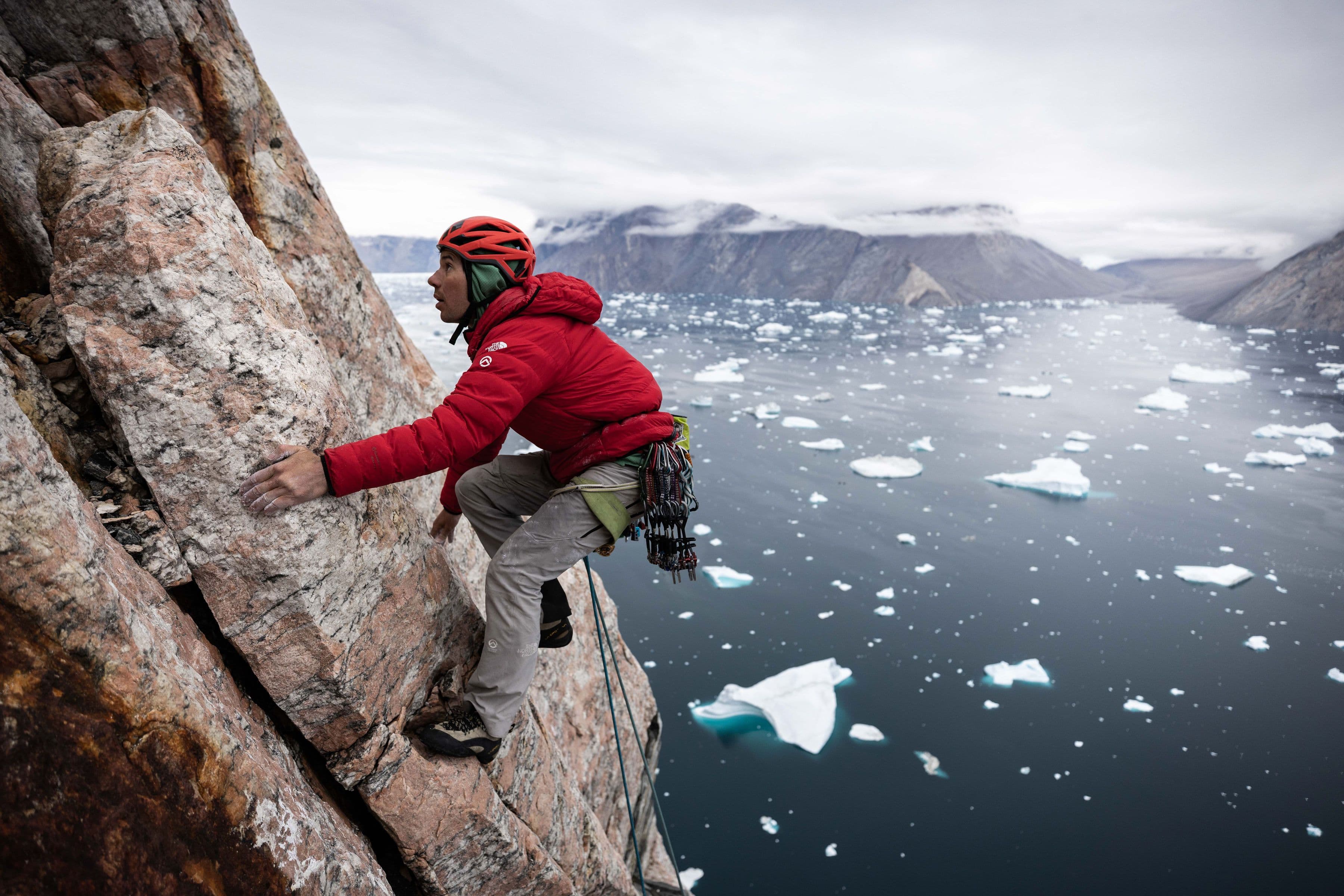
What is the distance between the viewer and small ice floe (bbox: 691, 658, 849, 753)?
31.5 feet

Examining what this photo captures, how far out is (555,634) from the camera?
3.15 metres

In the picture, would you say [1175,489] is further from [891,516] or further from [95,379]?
[95,379]

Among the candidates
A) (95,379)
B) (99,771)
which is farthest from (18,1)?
(99,771)

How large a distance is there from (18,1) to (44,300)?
1.39 meters

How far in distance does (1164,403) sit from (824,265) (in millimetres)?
133529

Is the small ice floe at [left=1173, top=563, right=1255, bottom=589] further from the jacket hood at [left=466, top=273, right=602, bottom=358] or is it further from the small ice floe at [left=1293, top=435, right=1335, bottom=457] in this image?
the jacket hood at [left=466, top=273, right=602, bottom=358]

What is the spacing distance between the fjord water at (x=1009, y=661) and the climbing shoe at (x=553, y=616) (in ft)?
20.5

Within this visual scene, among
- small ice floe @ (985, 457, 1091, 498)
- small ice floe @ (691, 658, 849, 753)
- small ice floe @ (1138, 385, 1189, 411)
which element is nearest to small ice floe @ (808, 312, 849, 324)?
small ice floe @ (1138, 385, 1189, 411)

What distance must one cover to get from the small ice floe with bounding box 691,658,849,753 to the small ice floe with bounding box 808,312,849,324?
64804 mm

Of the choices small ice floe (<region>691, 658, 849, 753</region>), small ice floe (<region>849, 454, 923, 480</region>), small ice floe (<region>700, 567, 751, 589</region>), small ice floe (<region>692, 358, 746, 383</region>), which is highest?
small ice floe (<region>692, 358, 746, 383</region>)

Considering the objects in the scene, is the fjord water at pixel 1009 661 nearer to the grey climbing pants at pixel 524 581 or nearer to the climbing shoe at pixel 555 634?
the climbing shoe at pixel 555 634

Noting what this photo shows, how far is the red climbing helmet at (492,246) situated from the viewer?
99.6 inches

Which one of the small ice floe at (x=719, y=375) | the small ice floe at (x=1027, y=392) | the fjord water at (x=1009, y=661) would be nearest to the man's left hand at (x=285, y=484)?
the fjord water at (x=1009, y=661)

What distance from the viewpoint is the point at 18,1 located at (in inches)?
104
